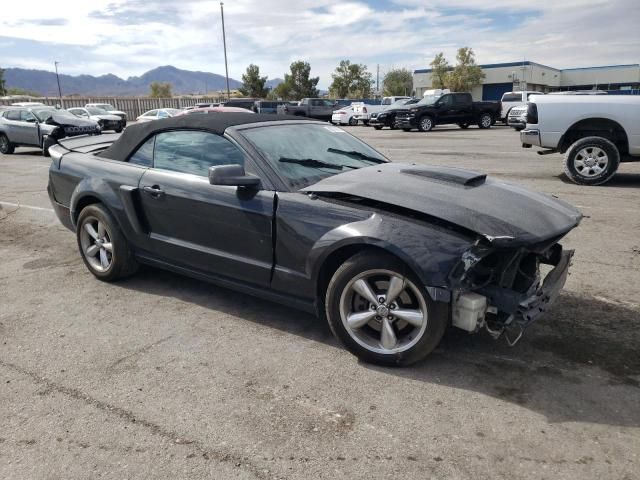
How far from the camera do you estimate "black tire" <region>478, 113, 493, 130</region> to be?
26484mm

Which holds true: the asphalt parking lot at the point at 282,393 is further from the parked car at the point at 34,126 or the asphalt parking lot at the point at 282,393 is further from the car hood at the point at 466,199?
the parked car at the point at 34,126

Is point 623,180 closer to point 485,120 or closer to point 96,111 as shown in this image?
point 485,120

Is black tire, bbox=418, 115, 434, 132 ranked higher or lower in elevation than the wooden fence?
lower

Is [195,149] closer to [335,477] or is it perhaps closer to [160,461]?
[160,461]

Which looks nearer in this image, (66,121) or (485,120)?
(66,121)

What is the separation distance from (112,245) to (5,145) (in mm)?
16310

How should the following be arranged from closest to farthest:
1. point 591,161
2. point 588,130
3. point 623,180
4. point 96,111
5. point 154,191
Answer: point 154,191
point 591,161
point 588,130
point 623,180
point 96,111

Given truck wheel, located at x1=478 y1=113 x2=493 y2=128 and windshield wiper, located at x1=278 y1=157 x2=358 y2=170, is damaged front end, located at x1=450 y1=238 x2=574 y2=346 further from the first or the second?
truck wheel, located at x1=478 y1=113 x2=493 y2=128

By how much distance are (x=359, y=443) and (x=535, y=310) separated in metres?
1.30

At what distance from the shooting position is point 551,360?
3273 millimetres

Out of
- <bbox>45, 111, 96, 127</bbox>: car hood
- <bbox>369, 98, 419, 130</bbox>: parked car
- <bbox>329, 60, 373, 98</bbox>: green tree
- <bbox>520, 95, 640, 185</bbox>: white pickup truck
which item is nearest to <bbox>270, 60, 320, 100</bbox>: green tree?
<bbox>329, 60, 373, 98</bbox>: green tree

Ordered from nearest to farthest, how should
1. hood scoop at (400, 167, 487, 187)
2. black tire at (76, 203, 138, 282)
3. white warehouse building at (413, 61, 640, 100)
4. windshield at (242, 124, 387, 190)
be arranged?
1. hood scoop at (400, 167, 487, 187)
2. windshield at (242, 124, 387, 190)
3. black tire at (76, 203, 138, 282)
4. white warehouse building at (413, 61, 640, 100)

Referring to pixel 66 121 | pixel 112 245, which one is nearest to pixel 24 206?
pixel 112 245

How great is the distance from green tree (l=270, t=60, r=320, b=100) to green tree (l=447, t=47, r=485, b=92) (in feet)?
60.1
